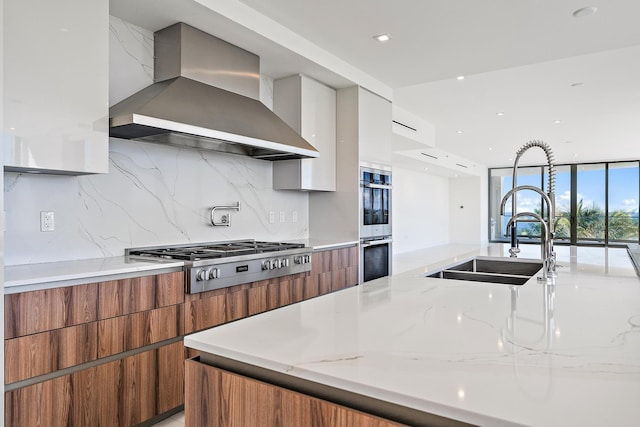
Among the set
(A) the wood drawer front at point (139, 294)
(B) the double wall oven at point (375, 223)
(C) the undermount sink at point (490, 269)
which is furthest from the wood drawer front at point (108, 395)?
(B) the double wall oven at point (375, 223)

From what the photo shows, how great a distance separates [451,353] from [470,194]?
13.5 m

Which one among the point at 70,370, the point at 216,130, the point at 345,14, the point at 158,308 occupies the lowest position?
the point at 70,370

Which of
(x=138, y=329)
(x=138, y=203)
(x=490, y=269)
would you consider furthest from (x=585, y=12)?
(x=138, y=329)

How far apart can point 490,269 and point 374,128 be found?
77.7 inches

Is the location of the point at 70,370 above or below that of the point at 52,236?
below

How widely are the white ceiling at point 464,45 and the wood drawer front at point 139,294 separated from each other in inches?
62.8

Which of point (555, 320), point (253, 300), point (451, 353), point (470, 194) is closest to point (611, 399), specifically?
point (451, 353)

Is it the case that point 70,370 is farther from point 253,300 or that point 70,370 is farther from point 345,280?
point 345,280

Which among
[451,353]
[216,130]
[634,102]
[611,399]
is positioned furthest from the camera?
[634,102]

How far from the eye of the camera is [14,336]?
1.61 m

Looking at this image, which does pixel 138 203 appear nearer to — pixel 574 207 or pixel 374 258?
pixel 374 258

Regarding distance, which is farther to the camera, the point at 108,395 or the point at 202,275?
the point at 202,275

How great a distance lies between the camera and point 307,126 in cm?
370

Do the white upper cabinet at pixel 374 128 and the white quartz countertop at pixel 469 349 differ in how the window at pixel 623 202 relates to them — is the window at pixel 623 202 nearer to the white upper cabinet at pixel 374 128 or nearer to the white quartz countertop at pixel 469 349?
the white upper cabinet at pixel 374 128
